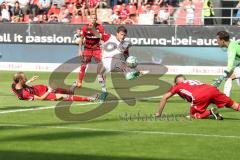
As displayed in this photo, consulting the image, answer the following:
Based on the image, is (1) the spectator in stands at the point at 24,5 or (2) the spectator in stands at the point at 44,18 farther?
(1) the spectator in stands at the point at 24,5

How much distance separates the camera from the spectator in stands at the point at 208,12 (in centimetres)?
3691

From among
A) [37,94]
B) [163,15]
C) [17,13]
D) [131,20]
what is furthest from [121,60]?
[17,13]

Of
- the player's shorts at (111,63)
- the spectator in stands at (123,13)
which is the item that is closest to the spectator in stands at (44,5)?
the spectator in stands at (123,13)

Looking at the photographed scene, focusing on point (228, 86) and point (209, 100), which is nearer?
point (209, 100)

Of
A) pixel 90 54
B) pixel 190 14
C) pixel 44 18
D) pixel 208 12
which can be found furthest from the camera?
pixel 44 18

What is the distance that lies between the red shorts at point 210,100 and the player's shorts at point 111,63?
556 centimetres

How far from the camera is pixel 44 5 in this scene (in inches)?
1587

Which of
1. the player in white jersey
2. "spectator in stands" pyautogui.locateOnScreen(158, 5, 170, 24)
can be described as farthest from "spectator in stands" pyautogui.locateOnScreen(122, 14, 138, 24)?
the player in white jersey

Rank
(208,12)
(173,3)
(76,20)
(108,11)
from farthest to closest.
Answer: (173,3) < (76,20) < (108,11) < (208,12)

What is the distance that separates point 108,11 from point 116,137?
84.8ft

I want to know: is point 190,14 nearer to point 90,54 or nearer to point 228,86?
point 90,54

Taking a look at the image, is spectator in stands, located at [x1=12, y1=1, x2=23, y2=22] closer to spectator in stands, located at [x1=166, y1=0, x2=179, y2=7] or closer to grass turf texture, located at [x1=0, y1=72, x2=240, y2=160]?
spectator in stands, located at [x1=166, y1=0, x2=179, y2=7]

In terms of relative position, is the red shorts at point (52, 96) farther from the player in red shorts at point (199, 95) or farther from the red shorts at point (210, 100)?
the red shorts at point (210, 100)

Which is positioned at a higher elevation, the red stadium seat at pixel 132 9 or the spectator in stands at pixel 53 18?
the red stadium seat at pixel 132 9
